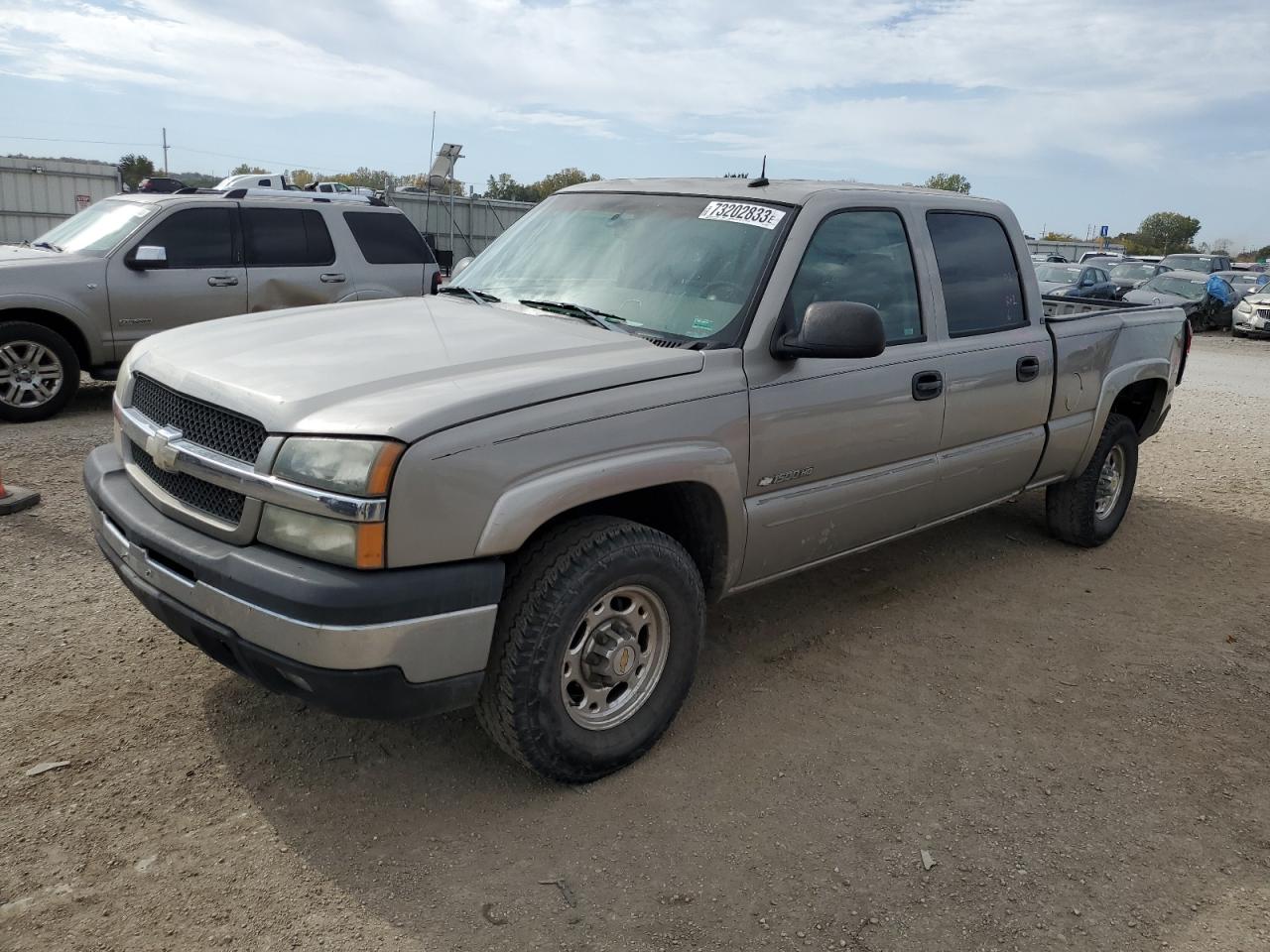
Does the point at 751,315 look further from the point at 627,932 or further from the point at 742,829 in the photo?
the point at 627,932

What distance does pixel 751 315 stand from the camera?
359 cm

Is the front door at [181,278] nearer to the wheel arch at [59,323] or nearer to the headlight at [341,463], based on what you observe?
the wheel arch at [59,323]

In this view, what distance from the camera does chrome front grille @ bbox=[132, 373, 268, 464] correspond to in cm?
288

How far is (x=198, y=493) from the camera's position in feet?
9.89

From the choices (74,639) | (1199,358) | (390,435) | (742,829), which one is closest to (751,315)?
(390,435)

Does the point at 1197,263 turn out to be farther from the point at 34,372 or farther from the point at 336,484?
the point at 336,484

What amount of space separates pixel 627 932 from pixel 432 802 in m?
0.82

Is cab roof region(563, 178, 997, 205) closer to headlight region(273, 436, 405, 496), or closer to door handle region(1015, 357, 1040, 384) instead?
door handle region(1015, 357, 1040, 384)

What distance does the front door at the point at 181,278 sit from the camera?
8.05 m

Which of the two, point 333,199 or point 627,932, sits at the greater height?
point 333,199

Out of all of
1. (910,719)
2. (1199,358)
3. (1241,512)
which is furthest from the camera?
(1199,358)

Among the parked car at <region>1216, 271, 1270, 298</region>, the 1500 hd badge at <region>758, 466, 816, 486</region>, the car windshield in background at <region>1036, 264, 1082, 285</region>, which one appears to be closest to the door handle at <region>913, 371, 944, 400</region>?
the 1500 hd badge at <region>758, 466, 816, 486</region>

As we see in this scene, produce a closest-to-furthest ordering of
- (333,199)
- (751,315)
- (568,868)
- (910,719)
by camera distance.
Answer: (568,868), (751,315), (910,719), (333,199)

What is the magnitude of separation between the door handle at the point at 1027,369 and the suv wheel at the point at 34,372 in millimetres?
6855
